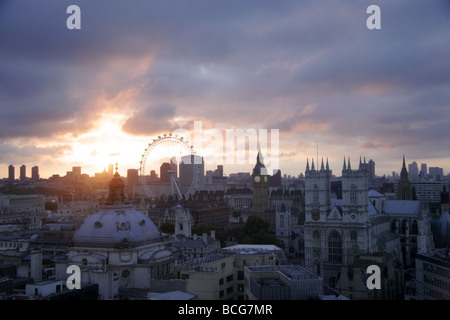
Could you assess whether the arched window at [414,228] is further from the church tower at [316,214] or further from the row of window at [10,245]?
the row of window at [10,245]

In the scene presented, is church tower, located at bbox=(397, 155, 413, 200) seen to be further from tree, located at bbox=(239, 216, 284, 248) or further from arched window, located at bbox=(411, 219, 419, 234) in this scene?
tree, located at bbox=(239, 216, 284, 248)

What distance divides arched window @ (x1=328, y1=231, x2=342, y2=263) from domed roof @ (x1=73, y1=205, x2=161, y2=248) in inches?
951

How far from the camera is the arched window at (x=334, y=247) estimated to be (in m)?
57.3

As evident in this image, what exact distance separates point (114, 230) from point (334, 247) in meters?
28.8

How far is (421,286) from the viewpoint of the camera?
40500mm

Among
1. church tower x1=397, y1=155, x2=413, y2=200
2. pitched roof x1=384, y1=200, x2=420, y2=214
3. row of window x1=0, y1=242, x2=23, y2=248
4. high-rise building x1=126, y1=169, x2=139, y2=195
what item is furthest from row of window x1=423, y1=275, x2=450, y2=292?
high-rise building x1=126, y1=169, x2=139, y2=195

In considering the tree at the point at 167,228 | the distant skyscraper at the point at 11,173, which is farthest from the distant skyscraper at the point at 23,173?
the tree at the point at 167,228

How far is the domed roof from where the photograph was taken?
39.4 metres

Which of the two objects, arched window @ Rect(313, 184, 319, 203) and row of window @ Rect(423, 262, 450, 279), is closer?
row of window @ Rect(423, 262, 450, 279)

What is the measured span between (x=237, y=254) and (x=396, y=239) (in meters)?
36.0

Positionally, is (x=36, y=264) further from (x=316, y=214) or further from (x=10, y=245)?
(x=316, y=214)

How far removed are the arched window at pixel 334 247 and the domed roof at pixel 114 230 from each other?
2416cm
